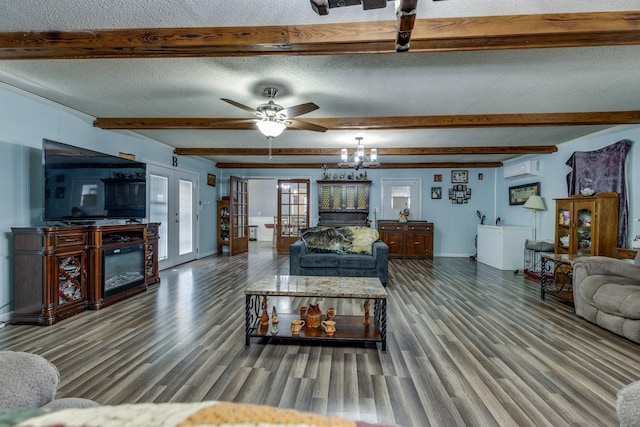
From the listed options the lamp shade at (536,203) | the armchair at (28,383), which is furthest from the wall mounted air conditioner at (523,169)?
the armchair at (28,383)

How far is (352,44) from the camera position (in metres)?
2.04

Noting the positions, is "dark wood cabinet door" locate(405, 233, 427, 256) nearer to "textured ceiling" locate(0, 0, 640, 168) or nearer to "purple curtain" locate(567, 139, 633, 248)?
"purple curtain" locate(567, 139, 633, 248)

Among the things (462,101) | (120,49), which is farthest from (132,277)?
(462,101)

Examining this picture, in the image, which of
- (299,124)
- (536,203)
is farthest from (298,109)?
(536,203)

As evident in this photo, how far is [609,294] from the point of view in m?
2.83

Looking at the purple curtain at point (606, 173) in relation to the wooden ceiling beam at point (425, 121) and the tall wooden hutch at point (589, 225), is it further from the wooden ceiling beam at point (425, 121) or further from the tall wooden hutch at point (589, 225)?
the wooden ceiling beam at point (425, 121)

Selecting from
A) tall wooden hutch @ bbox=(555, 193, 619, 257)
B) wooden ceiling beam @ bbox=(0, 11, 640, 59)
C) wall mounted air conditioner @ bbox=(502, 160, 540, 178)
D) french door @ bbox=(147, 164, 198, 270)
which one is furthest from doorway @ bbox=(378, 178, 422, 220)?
wooden ceiling beam @ bbox=(0, 11, 640, 59)

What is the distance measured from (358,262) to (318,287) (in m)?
1.96

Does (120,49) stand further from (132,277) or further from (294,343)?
(132,277)

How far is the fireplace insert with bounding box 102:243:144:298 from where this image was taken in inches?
142

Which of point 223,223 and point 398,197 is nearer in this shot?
point 398,197

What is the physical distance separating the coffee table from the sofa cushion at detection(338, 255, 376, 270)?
1.57 m

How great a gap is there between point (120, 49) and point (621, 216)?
19.2ft

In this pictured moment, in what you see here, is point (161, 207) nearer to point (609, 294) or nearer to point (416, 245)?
point (416, 245)
